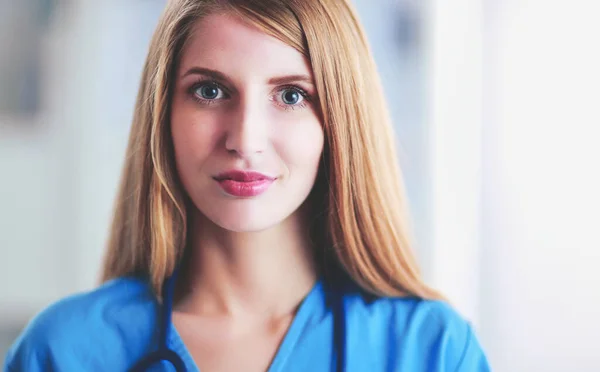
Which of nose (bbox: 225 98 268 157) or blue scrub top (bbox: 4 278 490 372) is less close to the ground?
nose (bbox: 225 98 268 157)

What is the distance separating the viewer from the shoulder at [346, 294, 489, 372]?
0.72 m

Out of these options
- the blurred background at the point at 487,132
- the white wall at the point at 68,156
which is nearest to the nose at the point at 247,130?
the blurred background at the point at 487,132

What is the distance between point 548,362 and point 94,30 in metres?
1.22

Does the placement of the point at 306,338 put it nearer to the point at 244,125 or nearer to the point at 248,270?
the point at 248,270

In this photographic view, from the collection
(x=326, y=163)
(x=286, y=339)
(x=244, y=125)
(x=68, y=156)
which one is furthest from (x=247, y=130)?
(x=68, y=156)

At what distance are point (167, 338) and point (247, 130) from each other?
0.72 ft

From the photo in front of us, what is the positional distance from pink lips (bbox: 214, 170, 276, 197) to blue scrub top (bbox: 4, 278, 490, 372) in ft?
0.48

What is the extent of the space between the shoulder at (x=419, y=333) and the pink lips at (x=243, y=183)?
0.55 feet

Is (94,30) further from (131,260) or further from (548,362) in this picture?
(548,362)

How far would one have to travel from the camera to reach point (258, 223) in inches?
27.0

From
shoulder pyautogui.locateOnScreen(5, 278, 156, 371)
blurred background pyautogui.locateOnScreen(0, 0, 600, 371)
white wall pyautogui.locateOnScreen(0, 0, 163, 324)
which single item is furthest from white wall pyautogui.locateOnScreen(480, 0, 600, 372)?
white wall pyautogui.locateOnScreen(0, 0, 163, 324)

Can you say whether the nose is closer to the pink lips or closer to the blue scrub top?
the pink lips

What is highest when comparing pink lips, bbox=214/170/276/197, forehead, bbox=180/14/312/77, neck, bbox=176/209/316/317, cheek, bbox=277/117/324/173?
forehead, bbox=180/14/312/77

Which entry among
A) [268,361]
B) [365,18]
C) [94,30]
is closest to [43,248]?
[94,30]
